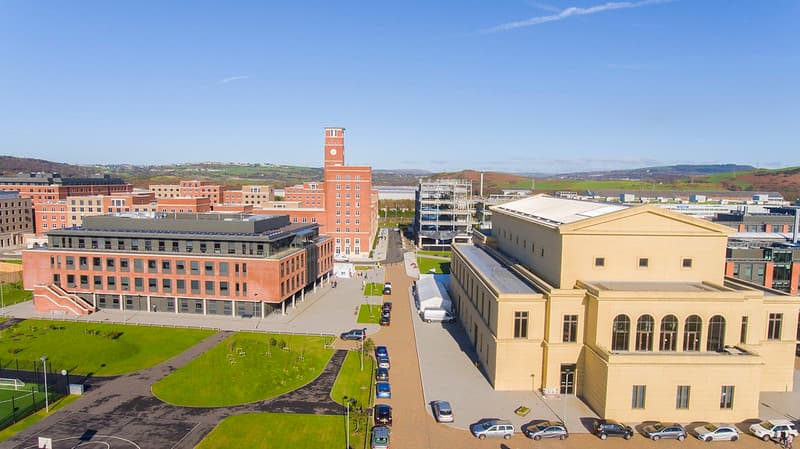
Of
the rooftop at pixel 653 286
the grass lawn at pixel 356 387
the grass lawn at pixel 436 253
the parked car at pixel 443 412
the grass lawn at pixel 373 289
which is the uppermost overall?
the rooftop at pixel 653 286

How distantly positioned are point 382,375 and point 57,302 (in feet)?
146

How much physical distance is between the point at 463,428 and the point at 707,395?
17684 millimetres

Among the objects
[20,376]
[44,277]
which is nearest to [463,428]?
[20,376]

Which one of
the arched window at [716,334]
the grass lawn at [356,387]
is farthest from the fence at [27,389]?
the arched window at [716,334]

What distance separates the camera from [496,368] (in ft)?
139

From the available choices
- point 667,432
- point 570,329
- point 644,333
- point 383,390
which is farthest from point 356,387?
point 644,333

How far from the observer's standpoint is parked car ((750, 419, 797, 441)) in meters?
34.7

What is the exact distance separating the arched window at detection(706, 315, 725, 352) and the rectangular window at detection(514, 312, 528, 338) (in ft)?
44.9

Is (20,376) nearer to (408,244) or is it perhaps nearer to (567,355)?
(567,355)

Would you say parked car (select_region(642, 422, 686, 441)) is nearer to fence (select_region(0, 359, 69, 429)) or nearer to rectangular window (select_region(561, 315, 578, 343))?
rectangular window (select_region(561, 315, 578, 343))

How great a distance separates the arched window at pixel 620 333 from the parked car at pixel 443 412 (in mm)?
Answer: 13755

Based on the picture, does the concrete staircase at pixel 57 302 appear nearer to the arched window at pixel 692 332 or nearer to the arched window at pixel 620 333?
the arched window at pixel 620 333

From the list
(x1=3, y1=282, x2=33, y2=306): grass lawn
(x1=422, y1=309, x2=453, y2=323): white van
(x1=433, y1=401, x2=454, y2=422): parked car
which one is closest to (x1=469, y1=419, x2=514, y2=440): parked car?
(x1=433, y1=401, x2=454, y2=422): parked car

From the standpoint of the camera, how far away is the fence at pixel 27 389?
36.8m
